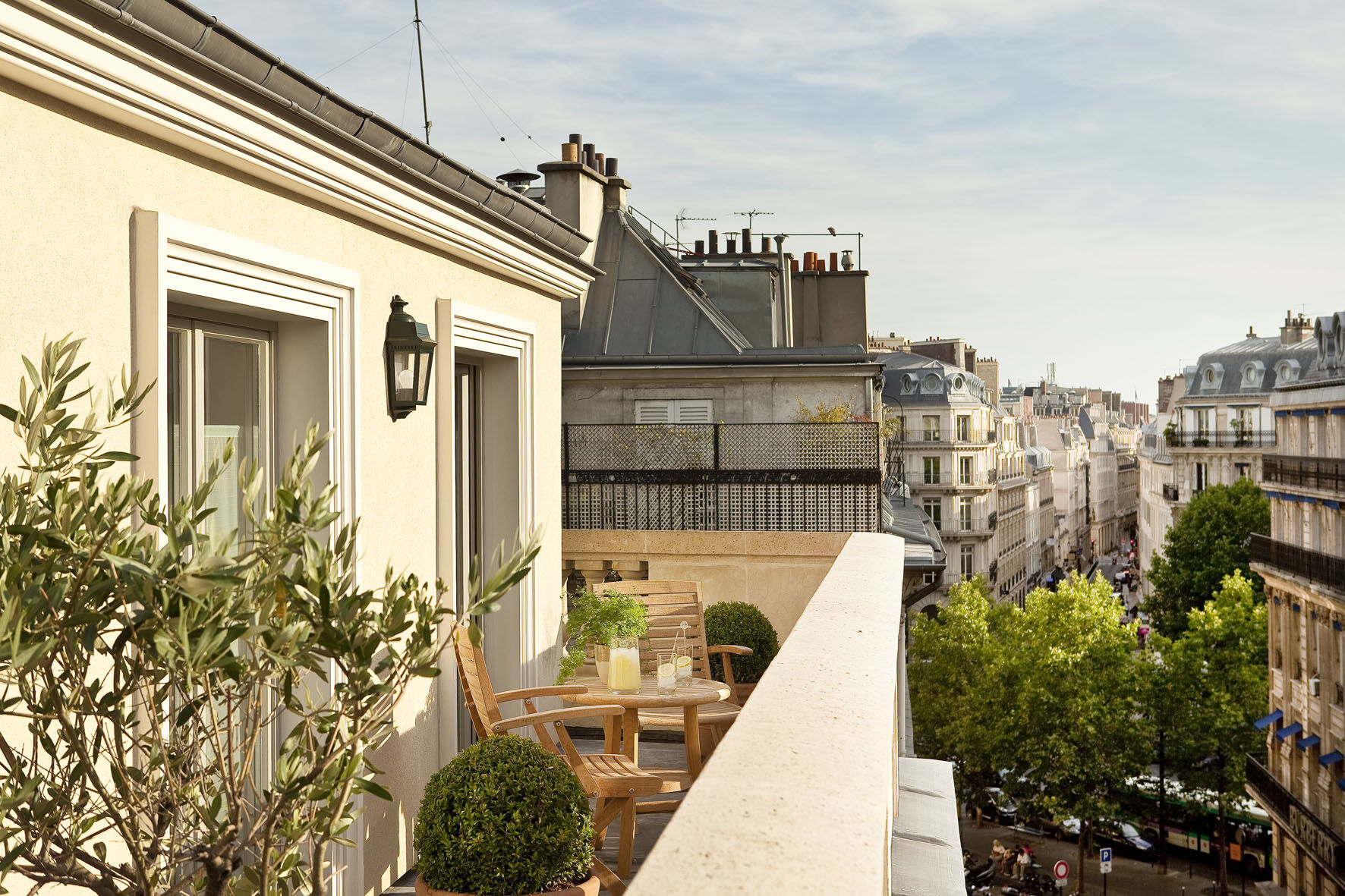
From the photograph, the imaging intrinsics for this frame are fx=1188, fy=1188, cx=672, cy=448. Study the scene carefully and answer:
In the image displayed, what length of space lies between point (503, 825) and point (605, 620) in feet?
8.38

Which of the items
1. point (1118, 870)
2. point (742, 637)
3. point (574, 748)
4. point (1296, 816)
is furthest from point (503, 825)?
point (1118, 870)

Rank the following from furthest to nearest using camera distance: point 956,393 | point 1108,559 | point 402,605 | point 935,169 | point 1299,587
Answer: point 1108,559 < point 956,393 < point 1299,587 < point 935,169 < point 402,605

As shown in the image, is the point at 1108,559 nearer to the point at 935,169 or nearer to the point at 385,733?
the point at 935,169

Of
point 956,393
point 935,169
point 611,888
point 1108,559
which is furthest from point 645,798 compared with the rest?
point 1108,559

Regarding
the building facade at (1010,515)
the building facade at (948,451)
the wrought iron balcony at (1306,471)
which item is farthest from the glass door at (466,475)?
the building facade at (1010,515)

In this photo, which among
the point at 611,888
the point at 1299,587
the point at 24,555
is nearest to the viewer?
the point at 24,555

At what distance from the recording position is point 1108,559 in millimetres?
121062

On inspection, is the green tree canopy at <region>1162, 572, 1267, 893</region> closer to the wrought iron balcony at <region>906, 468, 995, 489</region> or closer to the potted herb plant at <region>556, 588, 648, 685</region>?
the wrought iron balcony at <region>906, 468, 995, 489</region>

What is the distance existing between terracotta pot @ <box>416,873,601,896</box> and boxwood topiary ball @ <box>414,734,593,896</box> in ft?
0.06

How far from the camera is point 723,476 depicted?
1212 centimetres

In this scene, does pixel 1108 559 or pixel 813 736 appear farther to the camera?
pixel 1108 559

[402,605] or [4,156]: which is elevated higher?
[4,156]

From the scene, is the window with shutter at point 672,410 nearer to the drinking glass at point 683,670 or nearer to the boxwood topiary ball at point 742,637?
the boxwood topiary ball at point 742,637

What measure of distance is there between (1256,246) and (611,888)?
53284mm
